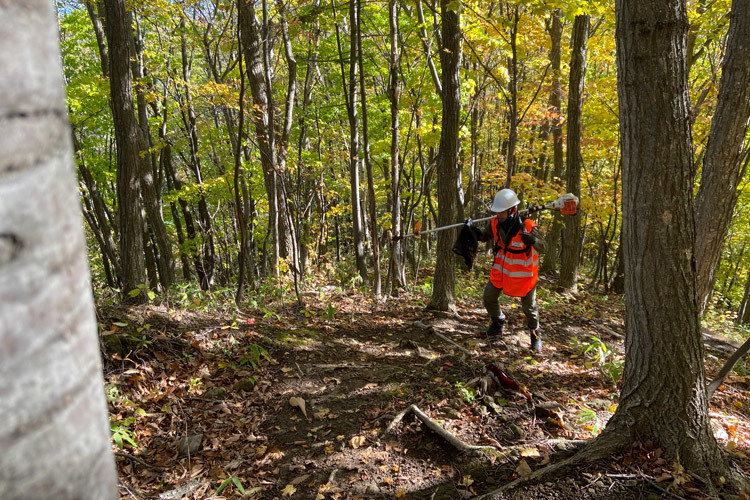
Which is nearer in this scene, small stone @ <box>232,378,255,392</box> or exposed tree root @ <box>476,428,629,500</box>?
exposed tree root @ <box>476,428,629,500</box>

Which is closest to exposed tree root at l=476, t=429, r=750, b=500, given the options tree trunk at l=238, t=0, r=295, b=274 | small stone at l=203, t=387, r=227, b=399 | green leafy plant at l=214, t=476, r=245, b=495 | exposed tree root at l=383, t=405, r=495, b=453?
exposed tree root at l=383, t=405, r=495, b=453

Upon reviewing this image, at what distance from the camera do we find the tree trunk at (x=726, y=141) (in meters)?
4.92

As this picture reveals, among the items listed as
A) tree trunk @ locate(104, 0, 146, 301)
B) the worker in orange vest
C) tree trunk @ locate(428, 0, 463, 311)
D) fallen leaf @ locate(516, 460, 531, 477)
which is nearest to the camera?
fallen leaf @ locate(516, 460, 531, 477)

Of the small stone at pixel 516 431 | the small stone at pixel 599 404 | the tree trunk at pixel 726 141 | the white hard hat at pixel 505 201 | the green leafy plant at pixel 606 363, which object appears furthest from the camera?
the white hard hat at pixel 505 201

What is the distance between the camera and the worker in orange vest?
5082 mm

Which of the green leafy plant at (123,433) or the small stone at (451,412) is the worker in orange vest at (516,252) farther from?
the green leafy plant at (123,433)

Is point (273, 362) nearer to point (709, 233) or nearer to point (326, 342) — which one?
point (326, 342)

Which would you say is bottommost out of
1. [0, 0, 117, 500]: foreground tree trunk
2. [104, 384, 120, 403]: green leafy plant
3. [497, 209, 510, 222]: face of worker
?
[104, 384, 120, 403]: green leafy plant

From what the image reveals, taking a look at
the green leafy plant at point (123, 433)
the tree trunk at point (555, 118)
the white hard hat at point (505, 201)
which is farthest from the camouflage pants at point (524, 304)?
the tree trunk at point (555, 118)

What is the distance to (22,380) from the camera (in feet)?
1.25

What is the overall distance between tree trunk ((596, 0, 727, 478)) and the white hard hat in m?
2.54

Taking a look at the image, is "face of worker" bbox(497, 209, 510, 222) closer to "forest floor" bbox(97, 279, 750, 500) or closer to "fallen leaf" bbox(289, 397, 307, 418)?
"forest floor" bbox(97, 279, 750, 500)

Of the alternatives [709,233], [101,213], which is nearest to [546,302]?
[709,233]

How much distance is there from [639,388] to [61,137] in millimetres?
3270
